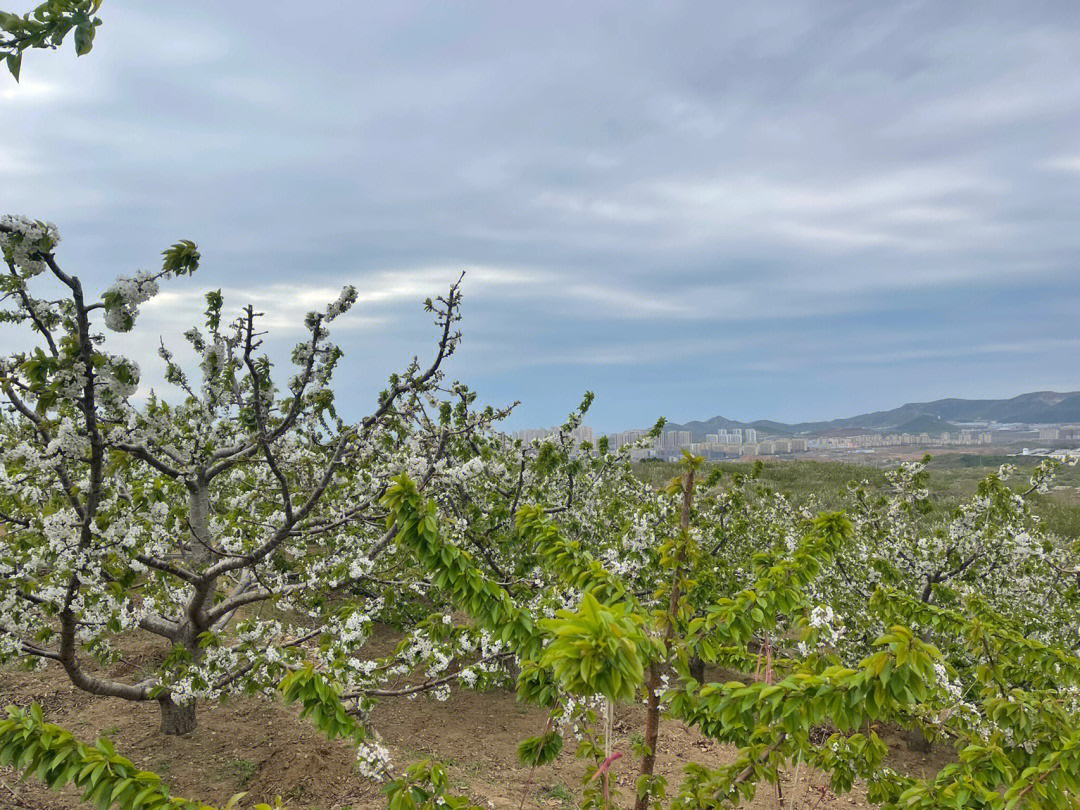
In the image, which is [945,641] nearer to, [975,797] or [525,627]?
[975,797]

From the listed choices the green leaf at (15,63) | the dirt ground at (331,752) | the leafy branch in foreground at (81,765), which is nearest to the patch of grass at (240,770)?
the dirt ground at (331,752)

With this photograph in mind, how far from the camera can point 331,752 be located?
768 cm

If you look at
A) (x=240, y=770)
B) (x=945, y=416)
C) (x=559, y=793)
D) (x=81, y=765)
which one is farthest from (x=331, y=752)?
(x=945, y=416)

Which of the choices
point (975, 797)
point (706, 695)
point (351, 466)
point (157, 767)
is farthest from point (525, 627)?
point (157, 767)

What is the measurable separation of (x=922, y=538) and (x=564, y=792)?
6718 millimetres

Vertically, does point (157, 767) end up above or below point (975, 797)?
below

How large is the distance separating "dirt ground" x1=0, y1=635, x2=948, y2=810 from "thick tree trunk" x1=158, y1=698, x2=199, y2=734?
4.4 inches

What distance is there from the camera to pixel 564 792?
745 cm

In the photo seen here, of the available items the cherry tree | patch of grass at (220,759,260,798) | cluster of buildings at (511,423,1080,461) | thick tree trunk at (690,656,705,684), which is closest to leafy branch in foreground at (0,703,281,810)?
the cherry tree

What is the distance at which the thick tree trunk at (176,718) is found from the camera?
7887 mm

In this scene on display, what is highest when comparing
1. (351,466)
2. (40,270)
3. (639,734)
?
(40,270)

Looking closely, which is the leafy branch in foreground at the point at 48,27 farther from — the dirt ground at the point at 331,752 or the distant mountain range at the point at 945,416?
the distant mountain range at the point at 945,416

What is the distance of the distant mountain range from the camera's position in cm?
12850

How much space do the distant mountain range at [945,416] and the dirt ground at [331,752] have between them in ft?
367
